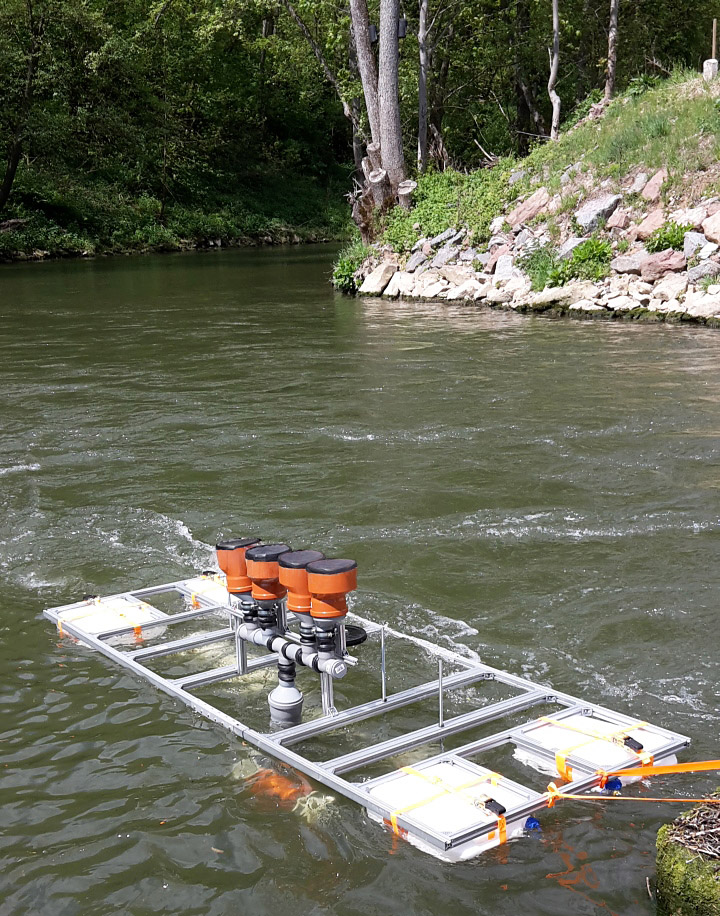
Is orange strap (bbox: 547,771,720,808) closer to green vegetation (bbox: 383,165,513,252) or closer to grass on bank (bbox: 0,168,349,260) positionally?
green vegetation (bbox: 383,165,513,252)

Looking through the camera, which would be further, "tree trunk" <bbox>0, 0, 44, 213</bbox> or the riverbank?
"tree trunk" <bbox>0, 0, 44, 213</bbox>

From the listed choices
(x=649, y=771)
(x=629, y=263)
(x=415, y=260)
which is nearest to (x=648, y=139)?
(x=629, y=263)

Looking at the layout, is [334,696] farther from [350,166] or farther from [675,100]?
[350,166]

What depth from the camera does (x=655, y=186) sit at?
2038cm

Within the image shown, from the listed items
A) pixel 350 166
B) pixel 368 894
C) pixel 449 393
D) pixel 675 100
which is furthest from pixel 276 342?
pixel 350 166

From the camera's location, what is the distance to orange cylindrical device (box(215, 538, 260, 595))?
5590 mm

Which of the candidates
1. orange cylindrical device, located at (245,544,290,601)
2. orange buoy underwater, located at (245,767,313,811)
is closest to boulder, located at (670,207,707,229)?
orange cylindrical device, located at (245,544,290,601)

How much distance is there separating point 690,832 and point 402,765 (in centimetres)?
169

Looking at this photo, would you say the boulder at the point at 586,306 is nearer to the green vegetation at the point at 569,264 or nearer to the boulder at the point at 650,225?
the green vegetation at the point at 569,264

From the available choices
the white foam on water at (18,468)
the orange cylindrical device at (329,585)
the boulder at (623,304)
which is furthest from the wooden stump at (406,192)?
the orange cylindrical device at (329,585)

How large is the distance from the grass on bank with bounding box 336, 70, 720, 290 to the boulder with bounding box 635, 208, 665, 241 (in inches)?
15.1

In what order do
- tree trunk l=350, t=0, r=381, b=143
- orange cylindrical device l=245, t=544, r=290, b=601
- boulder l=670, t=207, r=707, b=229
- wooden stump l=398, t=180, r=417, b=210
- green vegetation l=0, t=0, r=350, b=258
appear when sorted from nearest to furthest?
orange cylindrical device l=245, t=544, r=290, b=601 < boulder l=670, t=207, r=707, b=229 < tree trunk l=350, t=0, r=381, b=143 < wooden stump l=398, t=180, r=417, b=210 < green vegetation l=0, t=0, r=350, b=258

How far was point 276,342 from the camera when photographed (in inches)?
701

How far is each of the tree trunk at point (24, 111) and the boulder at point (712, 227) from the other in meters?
31.0
